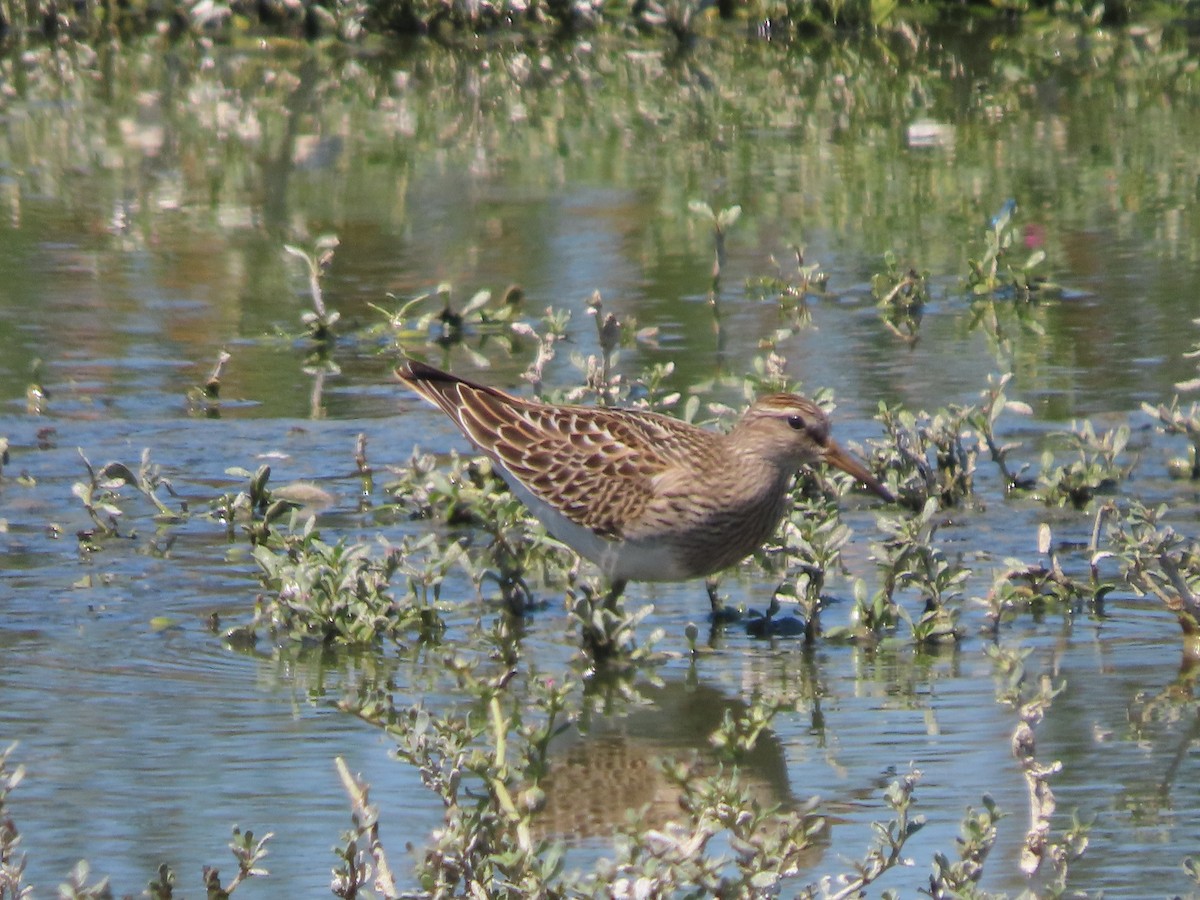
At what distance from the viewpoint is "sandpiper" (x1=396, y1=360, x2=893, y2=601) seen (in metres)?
7.39

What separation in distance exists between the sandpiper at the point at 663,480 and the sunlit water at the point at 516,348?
32 cm

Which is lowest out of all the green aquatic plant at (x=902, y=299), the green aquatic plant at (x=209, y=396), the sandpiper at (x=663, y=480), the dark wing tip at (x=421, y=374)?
the green aquatic plant at (x=209, y=396)

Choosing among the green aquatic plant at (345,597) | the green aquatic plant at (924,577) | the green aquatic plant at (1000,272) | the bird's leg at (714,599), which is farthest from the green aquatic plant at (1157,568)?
the green aquatic plant at (1000,272)

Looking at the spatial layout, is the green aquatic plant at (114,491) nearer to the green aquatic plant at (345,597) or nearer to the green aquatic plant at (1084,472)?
the green aquatic plant at (345,597)

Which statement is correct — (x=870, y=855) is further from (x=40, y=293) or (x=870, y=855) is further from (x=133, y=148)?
(x=133, y=148)

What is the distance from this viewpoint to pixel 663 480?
7.52m

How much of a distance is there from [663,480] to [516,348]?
3888 mm

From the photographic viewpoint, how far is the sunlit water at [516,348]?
6027mm

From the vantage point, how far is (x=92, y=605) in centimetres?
768

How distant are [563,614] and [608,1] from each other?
14226mm

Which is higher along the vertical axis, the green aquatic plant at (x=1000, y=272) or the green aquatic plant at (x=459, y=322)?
the green aquatic plant at (x=1000, y=272)

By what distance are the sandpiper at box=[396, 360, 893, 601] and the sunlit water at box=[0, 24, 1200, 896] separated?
324 millimetres

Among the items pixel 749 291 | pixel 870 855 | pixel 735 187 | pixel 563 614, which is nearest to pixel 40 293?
pixel 749 291

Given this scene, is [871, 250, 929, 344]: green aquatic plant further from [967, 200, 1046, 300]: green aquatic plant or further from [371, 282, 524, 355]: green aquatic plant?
[371, 282, 524, 355]: green aquatic plant
